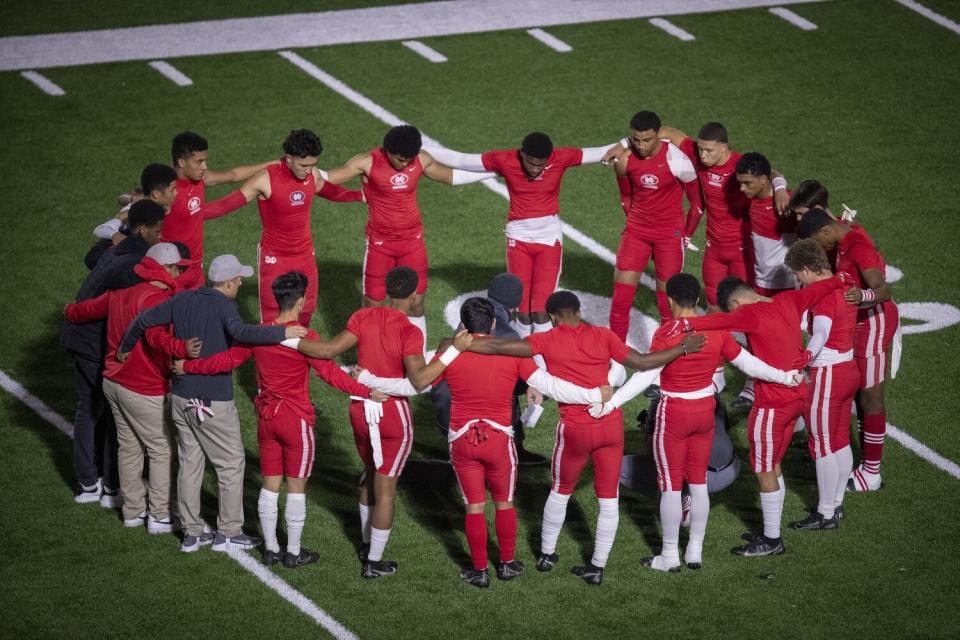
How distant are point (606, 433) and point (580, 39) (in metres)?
10.8

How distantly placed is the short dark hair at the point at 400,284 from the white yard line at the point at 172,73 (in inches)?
359

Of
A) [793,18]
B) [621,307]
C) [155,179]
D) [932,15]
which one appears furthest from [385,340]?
[932,15]

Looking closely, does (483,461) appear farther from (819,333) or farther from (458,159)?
(458,159)

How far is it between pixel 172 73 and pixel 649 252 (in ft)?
26.6

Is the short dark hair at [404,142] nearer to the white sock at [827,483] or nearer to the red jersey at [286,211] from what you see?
the red jersey at [286,211]

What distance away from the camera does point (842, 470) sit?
29.7 feet

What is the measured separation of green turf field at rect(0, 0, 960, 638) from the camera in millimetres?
8281

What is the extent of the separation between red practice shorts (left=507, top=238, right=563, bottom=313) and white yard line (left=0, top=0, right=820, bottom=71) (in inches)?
294

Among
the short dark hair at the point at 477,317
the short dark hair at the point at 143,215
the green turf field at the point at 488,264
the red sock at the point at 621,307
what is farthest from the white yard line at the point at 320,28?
the short dark hair at the point at 477,317

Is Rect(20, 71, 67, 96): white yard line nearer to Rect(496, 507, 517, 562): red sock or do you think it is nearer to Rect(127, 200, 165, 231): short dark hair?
Rect(127, 200, 165, 231): short dark hair

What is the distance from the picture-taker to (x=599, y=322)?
1215cm

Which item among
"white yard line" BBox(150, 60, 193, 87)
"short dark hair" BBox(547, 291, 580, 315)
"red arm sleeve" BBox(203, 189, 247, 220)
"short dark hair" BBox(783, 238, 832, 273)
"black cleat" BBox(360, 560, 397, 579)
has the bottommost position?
"white yard line" BBox(150, 60, 193, 87)

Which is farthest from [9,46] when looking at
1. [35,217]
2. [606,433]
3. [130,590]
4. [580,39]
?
[606,433]

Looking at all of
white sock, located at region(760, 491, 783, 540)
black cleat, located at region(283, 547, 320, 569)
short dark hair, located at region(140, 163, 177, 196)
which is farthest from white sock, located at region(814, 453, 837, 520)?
short dark hair, located at region(140, 163, 177, 196)
